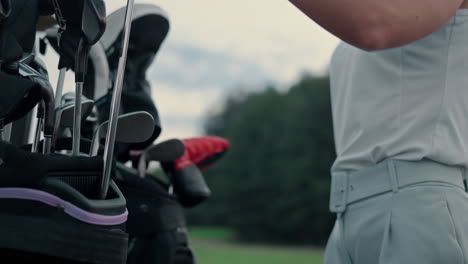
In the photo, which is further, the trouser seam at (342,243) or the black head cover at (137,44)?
the black head cover at (137,44)

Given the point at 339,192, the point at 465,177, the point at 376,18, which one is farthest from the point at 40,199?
the point at 465,177

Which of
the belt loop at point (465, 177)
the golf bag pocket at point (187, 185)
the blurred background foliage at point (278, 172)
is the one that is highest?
the belt loop at point (465, 177)

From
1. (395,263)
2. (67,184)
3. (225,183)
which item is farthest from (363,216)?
(225,183)

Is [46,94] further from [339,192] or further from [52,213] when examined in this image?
[339,192]

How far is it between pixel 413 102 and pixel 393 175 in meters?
0.17

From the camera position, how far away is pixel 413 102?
4.66 feet

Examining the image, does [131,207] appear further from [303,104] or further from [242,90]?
[242,90]

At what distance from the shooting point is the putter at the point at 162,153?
194 cm

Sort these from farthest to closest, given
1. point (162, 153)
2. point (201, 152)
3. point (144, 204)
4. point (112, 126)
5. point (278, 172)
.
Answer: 1. point (278, 172)
2. point (201, 152)
3. point (162, 153)
4. point (144, 204)
5. point (112, 126)

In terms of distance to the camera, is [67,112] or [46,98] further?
[67,112]

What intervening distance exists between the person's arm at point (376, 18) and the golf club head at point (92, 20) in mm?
334

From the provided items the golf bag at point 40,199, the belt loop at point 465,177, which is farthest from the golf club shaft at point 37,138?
the belt loop at point 465,177

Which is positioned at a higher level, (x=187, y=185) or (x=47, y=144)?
(x=47, y=144)

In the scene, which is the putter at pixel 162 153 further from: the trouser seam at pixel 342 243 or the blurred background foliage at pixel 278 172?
the blurred background foliage at pixel 278 172
